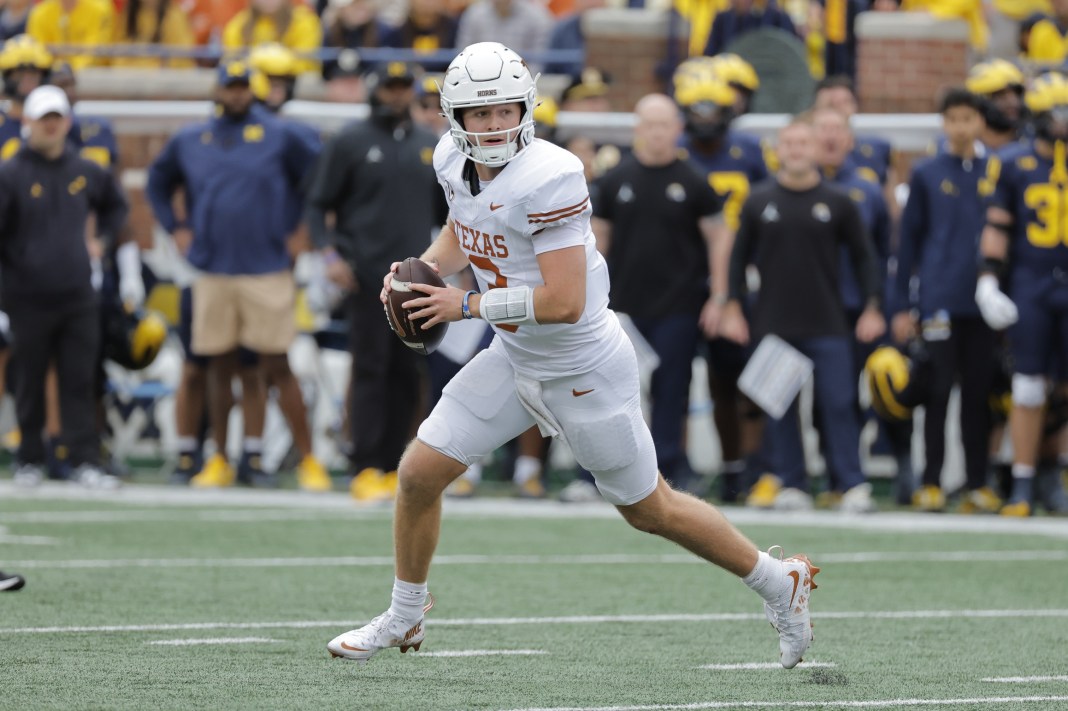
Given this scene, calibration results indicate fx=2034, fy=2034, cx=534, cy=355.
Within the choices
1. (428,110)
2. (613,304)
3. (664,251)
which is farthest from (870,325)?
(428,110)

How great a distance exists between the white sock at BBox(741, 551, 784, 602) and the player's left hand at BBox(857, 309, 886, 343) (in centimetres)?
475

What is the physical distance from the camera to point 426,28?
1502cm

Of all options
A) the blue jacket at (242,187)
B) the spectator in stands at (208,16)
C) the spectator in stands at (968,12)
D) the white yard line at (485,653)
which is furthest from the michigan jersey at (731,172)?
the white yard line at (485,653)

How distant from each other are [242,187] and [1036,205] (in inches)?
169

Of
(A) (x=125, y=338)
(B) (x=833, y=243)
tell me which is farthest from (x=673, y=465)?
(A) (x=125, y=338)

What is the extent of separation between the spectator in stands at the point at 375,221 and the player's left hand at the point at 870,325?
91.9 inches

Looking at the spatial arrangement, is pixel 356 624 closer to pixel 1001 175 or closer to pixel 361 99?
pixel 1001 175

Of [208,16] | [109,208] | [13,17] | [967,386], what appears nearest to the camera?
[967,386]

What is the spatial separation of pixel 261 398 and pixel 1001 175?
4241mm

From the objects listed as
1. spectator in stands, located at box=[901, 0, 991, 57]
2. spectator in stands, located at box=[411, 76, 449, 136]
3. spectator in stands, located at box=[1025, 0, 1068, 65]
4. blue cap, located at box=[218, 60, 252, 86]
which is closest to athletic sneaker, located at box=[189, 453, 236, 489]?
blue cap, located at box=[218, 60, 252, 86]

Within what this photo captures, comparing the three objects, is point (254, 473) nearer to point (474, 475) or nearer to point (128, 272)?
point (474, 475)

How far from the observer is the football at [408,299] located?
5.54 metres

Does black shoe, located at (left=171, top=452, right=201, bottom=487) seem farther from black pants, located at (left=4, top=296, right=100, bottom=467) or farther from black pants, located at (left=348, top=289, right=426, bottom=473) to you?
black pants, located at (left=348, top=289, right=426, bottom=473)

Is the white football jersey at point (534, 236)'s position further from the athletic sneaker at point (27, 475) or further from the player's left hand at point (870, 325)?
the athletic sneaker at point (27, 475)
